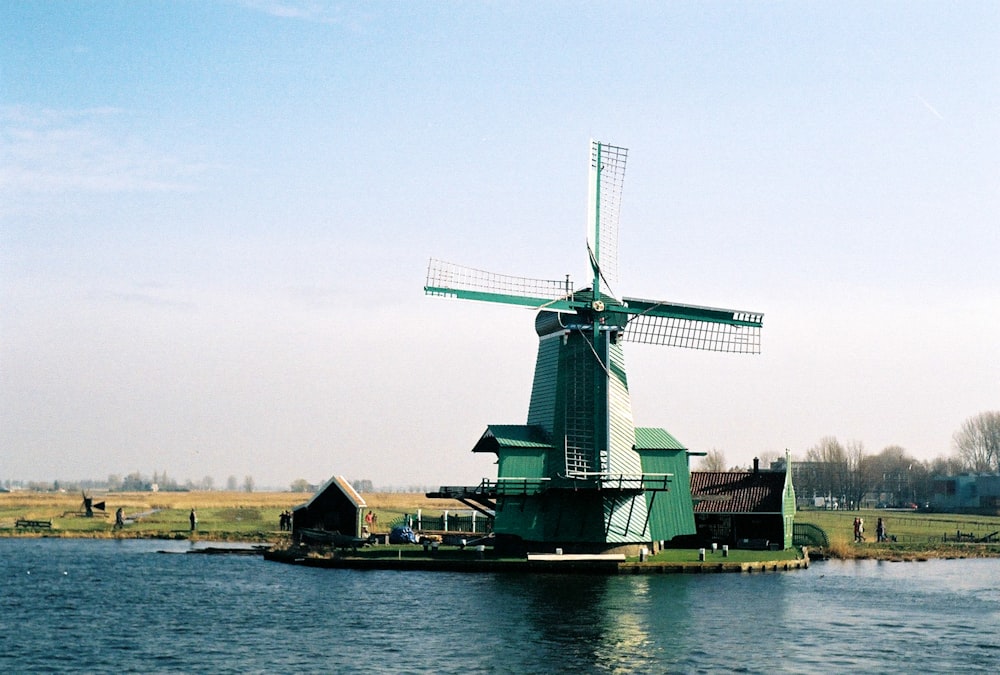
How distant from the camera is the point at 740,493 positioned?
205 feet

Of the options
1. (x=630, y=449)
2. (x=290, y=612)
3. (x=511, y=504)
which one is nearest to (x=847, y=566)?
(x=630, y=449)

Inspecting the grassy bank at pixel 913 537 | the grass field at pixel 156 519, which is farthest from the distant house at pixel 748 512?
the grass field at pixel 156 519

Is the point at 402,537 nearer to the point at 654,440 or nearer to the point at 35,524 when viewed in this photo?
the point at 654,440

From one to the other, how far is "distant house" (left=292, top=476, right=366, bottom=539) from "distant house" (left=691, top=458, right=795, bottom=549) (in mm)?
17919

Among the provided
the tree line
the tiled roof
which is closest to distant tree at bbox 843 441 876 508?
the tree line

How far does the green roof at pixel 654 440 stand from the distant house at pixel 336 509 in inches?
621

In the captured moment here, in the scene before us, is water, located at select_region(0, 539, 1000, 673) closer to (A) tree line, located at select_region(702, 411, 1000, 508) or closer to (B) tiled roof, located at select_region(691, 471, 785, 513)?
(B) tiled roof, located at select_region(691, 471, 785, 513)

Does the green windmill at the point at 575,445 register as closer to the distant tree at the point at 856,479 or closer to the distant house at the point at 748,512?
the distant house at the point at 748,512

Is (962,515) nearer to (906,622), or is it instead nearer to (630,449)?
(630,449)

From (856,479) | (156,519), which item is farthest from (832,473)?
(156,519)

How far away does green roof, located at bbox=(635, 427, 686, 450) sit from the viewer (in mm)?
56781

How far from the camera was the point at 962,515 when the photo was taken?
116m

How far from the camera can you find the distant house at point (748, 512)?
201ft

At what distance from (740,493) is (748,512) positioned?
53.1 inches
